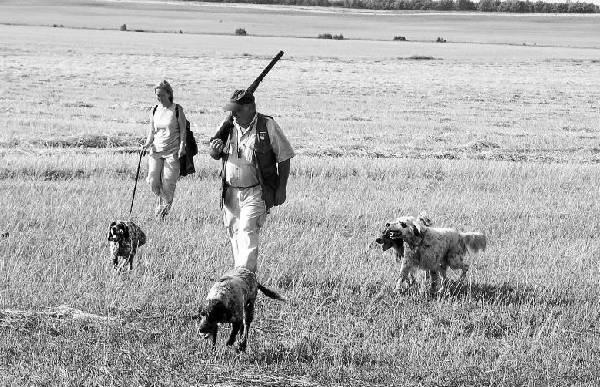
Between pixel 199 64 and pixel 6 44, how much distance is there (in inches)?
692

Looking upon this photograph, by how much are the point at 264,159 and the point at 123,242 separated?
1.80 metres

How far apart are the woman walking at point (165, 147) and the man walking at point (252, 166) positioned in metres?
3.51

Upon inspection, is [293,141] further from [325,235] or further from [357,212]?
[325,235]

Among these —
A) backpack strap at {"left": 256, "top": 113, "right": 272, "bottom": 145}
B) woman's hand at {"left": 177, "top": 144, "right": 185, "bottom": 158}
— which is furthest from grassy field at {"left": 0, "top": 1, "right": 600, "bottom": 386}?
backpack strap at {"left": 256, "top": 113, "right": 272, "bottom": 145}

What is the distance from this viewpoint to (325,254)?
998 centimetres

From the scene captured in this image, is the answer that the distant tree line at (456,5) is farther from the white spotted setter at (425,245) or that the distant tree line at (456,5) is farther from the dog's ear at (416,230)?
the dog's ear at (416,230)

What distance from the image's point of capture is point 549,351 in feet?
Result: 22.9

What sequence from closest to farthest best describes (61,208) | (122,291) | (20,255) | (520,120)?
1. (122,291)
2. (20,255)
3. (61,208)
4. (520,120)

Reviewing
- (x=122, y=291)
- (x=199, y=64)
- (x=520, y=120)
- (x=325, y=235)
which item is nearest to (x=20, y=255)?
(x=122, y=291)

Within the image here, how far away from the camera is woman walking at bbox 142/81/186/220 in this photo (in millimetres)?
11578

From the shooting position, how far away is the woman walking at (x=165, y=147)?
38.0 feet

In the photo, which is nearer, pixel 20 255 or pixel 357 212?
pixel 20 255

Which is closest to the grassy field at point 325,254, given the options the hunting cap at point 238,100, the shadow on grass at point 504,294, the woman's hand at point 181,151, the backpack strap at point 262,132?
the shadow on grass at point 504,294

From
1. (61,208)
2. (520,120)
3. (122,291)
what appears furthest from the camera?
(520,120)
